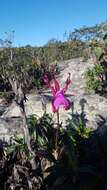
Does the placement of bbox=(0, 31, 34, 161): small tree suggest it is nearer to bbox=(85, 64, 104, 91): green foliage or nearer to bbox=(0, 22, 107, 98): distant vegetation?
bbox=(0, 22, 107, 98): distant vegetation

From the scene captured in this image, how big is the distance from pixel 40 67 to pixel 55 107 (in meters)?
10.5

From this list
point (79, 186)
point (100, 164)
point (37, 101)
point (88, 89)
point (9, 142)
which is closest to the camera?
point (79, 186)

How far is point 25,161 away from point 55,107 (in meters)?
1.54

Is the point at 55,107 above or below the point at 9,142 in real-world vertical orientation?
above

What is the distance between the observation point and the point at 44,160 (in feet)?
22.9

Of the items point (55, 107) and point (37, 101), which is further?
point (37, 101)

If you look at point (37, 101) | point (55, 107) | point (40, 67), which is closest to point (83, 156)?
point (55, 107)

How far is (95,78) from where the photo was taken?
12516 mm

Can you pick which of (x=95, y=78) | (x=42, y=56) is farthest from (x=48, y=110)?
(x=42, y=56)

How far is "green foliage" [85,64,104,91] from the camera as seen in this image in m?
12.1

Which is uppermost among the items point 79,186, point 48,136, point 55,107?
point 55,107

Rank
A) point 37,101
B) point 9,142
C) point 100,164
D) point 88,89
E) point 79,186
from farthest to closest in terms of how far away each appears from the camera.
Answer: point 88,89, point 37,101, point 9,142, point 100,164, point 79,186

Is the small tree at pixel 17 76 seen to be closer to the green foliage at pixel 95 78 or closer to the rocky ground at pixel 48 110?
the rocky ground at pixel 48 110

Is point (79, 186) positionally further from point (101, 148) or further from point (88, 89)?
point (88, 89)
